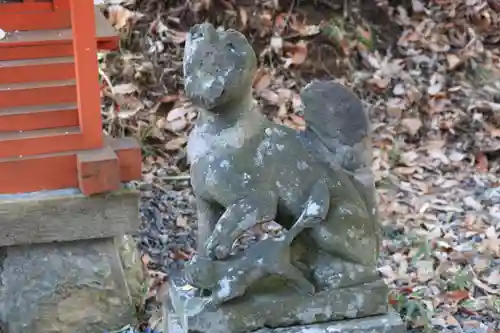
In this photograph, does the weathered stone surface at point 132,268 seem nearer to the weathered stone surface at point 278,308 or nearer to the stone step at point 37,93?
the stone step at point 37,93

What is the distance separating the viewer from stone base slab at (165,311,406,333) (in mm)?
1741

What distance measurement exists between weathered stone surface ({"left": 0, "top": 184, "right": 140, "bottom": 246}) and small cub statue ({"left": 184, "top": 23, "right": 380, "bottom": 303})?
1.14 meters

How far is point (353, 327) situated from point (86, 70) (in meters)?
1.47

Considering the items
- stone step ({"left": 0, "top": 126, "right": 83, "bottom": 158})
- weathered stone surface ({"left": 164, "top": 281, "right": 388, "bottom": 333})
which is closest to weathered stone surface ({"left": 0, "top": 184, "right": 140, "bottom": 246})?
stone step ({"left": 0, "top": 126, "right": 83, "bottom": 158})

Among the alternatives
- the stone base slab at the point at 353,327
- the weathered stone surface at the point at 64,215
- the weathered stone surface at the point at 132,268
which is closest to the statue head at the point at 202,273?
the stone base slab at the point at 353,327

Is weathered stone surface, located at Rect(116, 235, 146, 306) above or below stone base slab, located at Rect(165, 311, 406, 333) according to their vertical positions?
below

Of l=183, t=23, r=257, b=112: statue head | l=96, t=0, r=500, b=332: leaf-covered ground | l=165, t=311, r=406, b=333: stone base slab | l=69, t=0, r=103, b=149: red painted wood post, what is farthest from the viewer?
l=96, t=0, r=500, b=332: leaf-covered ground

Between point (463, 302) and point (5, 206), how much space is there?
1784mm

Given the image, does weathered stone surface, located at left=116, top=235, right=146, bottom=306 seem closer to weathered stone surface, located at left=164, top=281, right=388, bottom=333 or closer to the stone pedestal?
the stone pedestal

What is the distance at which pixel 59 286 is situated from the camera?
2920 mm

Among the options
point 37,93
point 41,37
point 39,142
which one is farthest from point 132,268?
point 41,37

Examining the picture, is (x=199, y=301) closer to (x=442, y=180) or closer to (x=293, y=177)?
(x=293, y=177)

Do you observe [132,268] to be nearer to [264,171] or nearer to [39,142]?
[39,142]

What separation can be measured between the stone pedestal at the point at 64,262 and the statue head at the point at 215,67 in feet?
4.25
